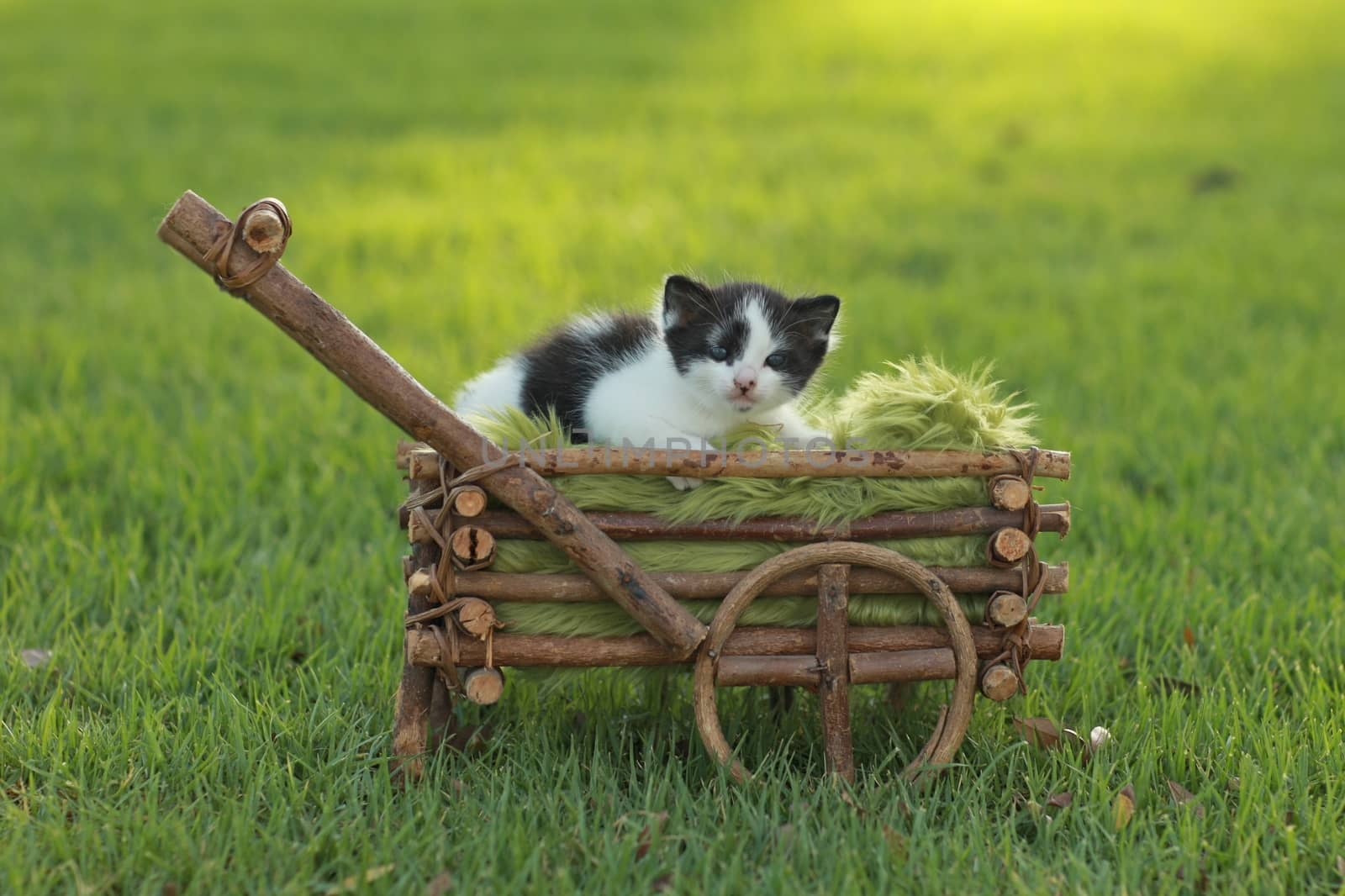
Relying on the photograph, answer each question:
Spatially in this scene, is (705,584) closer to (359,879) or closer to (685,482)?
(685,482)

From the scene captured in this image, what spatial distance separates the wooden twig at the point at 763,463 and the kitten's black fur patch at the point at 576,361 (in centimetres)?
43

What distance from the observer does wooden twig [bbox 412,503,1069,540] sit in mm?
2959

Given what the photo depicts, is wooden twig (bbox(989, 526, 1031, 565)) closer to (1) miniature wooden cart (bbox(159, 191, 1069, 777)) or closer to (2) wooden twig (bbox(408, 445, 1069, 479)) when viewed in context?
(1) miniature wooden cart (bbox(159, 191, 1069, 777))

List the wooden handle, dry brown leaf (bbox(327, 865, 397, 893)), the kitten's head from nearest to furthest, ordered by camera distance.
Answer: dry brown leaf (bbox(327, 865, 397, 893))
the wooden handle
the kitten's head

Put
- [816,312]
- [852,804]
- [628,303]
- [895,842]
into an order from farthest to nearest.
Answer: [628,303] < [816,312] < [852,804] < [895,842]

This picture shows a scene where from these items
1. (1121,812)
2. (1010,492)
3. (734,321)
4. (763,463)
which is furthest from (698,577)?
(1121,812)

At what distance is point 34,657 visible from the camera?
367 cm

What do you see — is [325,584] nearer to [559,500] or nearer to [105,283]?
[559,500]

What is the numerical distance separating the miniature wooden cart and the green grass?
232 millimetres

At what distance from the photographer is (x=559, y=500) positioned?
2.87 m

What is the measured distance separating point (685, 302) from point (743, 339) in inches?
7.2

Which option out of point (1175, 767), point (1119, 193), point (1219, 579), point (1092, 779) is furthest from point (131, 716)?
point (1119, 193)

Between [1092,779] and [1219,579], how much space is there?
1.67 m

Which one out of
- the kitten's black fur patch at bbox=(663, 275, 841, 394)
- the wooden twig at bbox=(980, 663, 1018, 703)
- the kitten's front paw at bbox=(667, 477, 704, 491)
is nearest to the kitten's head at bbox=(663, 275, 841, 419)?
the kitten's black fur patch at bbox=(663, 275, 841, 394)
